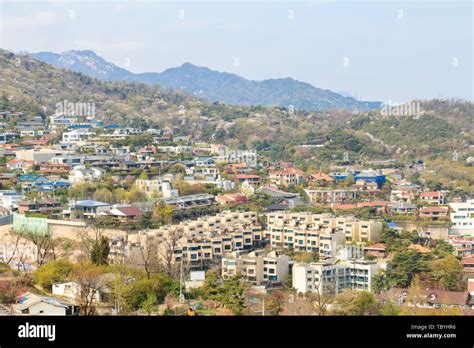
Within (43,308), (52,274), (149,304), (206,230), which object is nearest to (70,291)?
(52,274)

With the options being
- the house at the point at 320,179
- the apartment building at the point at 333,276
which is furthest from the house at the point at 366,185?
the apartment building at the point at 333,276

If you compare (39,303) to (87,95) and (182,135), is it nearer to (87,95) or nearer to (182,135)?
(182,135)

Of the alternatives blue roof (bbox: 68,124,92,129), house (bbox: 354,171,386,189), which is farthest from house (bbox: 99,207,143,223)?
blue roof (bbox: 68,124,92,129)

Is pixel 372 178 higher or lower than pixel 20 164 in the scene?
lower

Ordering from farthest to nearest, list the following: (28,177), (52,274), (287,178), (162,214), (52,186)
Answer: (287,178), (28,177), (52,186), (162,214), (52,274)

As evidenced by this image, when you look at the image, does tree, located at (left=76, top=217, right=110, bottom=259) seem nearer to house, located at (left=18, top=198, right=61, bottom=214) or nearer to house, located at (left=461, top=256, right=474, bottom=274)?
house, located at (left=18, top=198, right=61, bottom=214)

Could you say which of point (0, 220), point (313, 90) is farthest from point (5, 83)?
point (313, 90)

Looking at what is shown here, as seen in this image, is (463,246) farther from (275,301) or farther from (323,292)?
(275,301)
